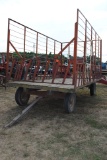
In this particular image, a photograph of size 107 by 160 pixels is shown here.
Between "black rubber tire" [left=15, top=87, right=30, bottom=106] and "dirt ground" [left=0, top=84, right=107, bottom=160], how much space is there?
253mm

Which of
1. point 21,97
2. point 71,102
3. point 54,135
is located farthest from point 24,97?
point 54,135

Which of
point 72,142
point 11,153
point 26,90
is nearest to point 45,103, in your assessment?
point 26,90

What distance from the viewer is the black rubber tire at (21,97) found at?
674 centimetres

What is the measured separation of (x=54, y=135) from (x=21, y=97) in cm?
272

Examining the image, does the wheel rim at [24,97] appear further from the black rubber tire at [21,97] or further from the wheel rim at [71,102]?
the wheel rim at [71,102]

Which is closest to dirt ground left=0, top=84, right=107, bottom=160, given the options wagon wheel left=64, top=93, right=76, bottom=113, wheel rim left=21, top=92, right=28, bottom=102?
wagon wheel left=64, top=93, right=76, bottom=113

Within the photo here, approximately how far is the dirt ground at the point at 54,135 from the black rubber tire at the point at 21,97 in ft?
0.83

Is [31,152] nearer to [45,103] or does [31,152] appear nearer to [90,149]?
[90,149]

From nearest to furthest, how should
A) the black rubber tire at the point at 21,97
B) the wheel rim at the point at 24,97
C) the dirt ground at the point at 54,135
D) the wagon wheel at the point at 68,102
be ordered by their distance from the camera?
the dirt ground at the point at 54,135
the wagon wheel at the point at 68,102
the black rubber tire at the point at 21,97
the wheel rim at the point at 24,97

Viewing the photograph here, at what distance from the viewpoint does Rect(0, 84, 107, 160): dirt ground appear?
11.8ft

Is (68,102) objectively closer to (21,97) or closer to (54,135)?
(54,135)

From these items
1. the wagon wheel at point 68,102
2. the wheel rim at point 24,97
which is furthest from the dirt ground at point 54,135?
the wheel rim at point 24,97

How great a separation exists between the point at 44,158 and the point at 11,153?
1.88ft

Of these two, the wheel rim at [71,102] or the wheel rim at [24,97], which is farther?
the wheel rim at [24,97]
